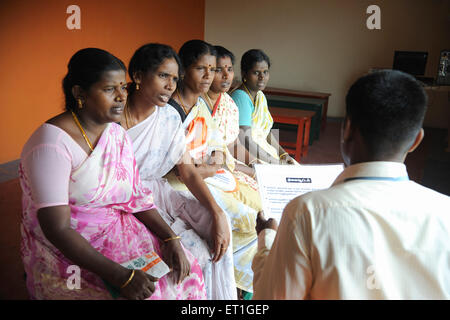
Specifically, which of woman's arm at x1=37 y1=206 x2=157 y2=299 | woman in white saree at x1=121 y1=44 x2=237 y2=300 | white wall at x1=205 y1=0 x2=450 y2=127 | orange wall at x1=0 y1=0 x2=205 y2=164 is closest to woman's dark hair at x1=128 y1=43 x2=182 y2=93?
woman in white saree at x1=121 y1=44 x2=237 y2=300

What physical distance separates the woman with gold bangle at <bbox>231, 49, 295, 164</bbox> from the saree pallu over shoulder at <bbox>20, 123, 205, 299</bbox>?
4.22 feet

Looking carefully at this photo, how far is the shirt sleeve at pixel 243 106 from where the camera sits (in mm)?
2666

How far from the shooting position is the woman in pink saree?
45.4 inches

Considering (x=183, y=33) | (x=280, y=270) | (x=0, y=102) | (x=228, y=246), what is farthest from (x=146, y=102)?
(x=183, y=33)

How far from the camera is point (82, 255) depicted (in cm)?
116

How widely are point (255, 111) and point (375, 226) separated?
2.12 meters

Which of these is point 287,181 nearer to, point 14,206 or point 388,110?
point 388,110

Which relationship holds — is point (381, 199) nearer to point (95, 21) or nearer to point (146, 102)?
point (146, 102)

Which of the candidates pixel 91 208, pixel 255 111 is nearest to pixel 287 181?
pixel 91 208

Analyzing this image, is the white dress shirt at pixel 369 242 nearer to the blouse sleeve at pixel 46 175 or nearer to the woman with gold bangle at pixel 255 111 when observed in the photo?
the blouse sleeve at pixel 46 175

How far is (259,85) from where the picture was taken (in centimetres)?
277

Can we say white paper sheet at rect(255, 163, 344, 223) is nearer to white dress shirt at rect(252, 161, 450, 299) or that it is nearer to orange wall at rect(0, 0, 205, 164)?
white dress shirt at rect(252, 161, 450, 299)

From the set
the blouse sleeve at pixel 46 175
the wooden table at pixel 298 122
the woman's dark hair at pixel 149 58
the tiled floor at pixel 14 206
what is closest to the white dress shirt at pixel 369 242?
the blouse sleeve at pixel 46 175

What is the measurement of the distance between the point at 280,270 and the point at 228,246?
32.9 inches
